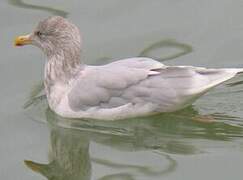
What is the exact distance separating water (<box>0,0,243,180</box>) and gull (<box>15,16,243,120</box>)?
16 cm

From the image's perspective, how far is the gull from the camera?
7.40m

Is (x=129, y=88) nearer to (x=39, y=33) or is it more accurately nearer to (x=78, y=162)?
(x=78, y=162)

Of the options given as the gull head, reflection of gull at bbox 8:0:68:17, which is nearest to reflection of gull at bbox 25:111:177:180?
the gull head

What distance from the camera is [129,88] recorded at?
7.43 meters

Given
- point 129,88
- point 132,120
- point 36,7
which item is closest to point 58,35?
point 129,88

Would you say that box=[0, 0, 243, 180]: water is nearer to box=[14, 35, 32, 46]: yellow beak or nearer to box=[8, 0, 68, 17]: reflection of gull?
box=[8, 0, 68, 17]: reflection of gull

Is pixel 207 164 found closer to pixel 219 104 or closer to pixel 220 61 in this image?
pixel 219 104

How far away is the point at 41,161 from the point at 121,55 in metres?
1.92

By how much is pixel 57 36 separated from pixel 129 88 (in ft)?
3.09

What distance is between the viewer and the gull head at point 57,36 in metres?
7.89

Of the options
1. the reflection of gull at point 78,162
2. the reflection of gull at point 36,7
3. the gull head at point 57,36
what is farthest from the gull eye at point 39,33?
the reflection of gull at point 36,7

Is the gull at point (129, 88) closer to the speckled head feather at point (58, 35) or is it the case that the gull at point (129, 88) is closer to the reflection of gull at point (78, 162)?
the speckled head feather at point (58, 35)

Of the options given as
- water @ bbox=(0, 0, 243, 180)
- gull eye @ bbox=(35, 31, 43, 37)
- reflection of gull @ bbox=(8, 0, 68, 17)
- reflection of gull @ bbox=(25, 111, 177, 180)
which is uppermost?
gull eye @ bbox=(35, 31, 43, 37)

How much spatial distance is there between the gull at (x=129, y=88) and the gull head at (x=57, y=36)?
0.01 metres
